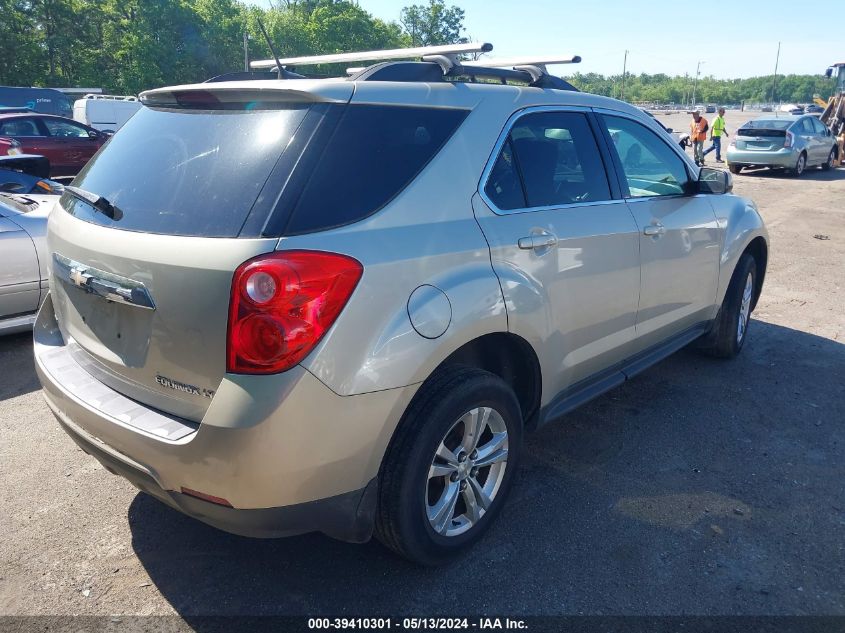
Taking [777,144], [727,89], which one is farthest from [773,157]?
[727,89]

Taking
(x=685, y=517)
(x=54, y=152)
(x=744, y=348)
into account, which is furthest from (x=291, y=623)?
(x=54, y=152)

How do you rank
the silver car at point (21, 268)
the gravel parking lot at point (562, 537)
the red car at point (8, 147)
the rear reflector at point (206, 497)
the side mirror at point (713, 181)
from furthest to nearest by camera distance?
the red car at point (8, 147) → the silver car at point (21, 268) → the side mirror at point (713, 181) → the gravel parking lot at point (562, 537) → the rear reflector at point (206, 497)

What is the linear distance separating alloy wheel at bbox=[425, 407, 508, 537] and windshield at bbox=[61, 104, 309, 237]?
115cm

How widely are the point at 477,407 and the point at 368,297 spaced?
2.43 feet

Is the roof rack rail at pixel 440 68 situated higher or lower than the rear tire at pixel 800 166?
higher

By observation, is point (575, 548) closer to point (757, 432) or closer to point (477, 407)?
point (477, 407)

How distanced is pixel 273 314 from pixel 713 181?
328cm

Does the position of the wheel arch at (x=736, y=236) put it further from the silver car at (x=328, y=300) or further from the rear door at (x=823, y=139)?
the rear door at (x=823, y=139)

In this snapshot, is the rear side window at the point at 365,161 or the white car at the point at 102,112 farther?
the white car at the point at 102,112

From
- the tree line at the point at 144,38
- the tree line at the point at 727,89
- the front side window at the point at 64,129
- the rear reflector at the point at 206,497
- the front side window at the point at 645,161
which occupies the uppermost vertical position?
the tree line at the point at 144,38

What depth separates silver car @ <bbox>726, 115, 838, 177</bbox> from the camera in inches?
705

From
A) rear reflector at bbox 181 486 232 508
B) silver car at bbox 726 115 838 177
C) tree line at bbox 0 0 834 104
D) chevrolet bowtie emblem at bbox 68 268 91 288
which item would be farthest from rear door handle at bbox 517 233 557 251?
tree line at bbox 0 0 834 104

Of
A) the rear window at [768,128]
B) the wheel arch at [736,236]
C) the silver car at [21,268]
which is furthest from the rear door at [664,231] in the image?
the rear window at [768,128]

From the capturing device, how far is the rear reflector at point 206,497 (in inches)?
85.9
